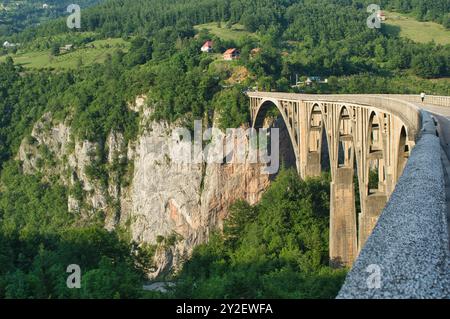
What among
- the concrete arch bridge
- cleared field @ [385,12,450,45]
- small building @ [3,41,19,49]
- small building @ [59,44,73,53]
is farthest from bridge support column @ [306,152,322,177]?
small building @ [3,41,19,49]

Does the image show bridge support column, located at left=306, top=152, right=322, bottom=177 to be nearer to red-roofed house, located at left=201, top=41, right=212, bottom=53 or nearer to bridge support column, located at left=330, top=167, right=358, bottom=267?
bridge support column, located at left=330, top=167, right=358, bottom=267

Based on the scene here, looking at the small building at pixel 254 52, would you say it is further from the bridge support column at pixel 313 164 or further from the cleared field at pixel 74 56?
the bridge support column at pixel 313 164

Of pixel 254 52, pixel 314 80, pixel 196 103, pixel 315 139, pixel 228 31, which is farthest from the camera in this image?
pixel 228 31

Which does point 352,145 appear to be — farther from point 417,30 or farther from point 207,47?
point 417,30

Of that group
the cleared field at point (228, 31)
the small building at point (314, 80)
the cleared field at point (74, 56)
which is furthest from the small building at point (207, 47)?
the small building at point (314, 80)

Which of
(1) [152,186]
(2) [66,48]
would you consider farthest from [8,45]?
(1) [152,186]

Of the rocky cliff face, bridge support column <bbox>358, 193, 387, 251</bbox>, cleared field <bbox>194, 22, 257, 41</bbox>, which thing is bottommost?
the rocky cliff face

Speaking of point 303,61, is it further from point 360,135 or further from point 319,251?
point 360,135

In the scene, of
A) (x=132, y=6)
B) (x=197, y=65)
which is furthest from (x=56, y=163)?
(x=132, y=6)
